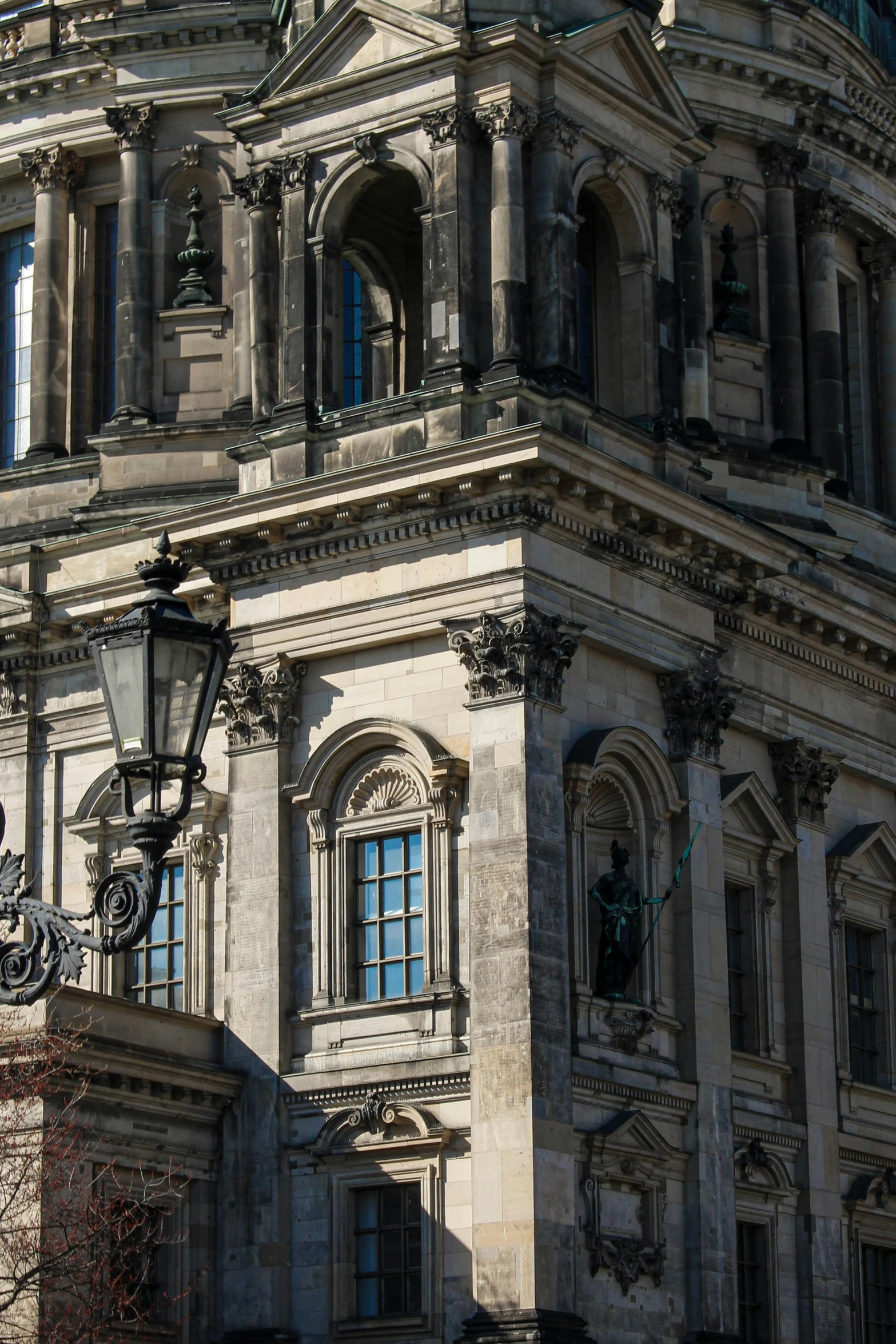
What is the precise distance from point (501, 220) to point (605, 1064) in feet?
35.9

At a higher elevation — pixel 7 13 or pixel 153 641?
pixel 7 13

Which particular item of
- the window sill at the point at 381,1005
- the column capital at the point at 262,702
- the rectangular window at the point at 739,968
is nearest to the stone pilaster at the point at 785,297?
the rectangular window at the point at 739,968

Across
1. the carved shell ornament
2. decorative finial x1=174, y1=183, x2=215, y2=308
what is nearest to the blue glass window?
decorative finial x1=174, y1=183, x2=215, y2=308

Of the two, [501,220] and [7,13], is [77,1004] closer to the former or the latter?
[501,220]

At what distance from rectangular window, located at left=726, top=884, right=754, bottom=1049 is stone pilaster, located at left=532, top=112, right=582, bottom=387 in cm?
804

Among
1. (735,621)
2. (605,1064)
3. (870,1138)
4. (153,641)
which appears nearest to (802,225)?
(735,621)

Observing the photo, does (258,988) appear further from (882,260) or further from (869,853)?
(882,260)

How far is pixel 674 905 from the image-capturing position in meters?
38.0

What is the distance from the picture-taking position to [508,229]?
37062mm

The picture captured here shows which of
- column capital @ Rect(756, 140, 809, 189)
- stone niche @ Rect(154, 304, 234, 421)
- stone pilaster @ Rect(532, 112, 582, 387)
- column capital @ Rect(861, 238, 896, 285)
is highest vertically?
column capital @ Rect(756, 140, 809, 189)

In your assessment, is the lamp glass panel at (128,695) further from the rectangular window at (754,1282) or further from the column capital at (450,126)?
the rectangular window at (754,1282)

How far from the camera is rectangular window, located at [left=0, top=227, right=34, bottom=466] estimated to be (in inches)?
1996

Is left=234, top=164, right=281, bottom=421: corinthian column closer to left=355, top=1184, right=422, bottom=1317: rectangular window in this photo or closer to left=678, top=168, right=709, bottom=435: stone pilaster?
left=678, top=168, right=709, bottom=435: stone pilaster

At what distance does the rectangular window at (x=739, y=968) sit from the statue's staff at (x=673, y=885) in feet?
6.83
